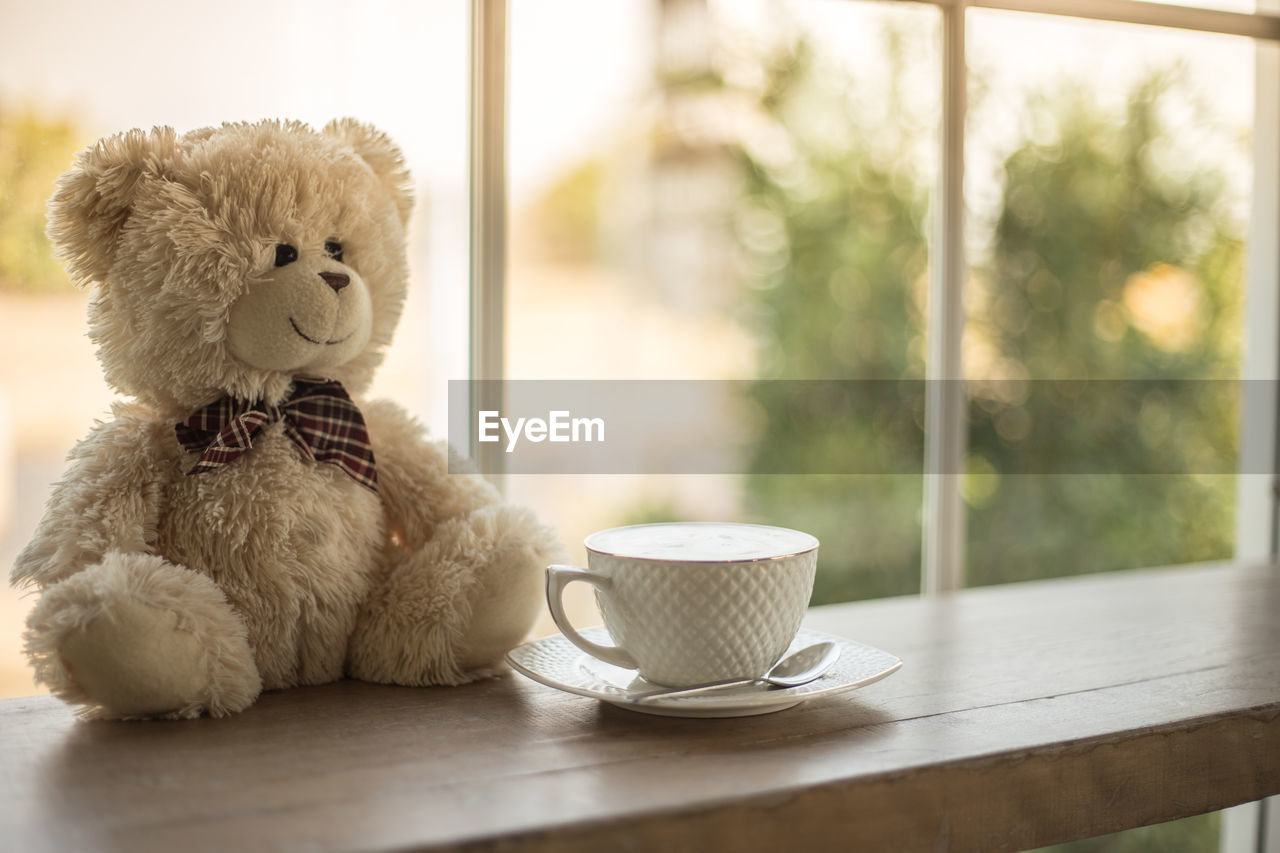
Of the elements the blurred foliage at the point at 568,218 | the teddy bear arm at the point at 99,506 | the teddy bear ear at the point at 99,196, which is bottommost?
the teddy bear arm at the point at 99,506

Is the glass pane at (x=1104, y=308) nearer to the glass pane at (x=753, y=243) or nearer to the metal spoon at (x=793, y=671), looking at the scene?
the glass pane at (x=753, y=243)

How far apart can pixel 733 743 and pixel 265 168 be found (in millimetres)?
459

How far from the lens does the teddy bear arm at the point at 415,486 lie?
0.75m

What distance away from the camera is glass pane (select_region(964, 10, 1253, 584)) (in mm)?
2146

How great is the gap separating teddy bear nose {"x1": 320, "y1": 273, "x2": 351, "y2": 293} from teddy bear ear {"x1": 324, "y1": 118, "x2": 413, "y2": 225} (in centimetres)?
10

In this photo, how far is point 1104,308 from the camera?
229 centimetres

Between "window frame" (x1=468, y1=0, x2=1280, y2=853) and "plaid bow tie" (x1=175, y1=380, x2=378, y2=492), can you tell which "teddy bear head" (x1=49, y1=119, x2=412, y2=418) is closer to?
"plaid bow tie" (x1=175, y1=380, x2=378, y2=492)

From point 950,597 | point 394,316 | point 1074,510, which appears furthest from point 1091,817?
point 1074,510

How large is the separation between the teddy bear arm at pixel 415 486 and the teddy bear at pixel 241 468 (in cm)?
2

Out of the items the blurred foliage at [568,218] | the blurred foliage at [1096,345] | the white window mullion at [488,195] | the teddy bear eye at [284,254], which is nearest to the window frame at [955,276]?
the white window mullion at [488,195]

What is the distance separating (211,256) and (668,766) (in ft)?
1.35

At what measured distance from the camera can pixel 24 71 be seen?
0.85 m

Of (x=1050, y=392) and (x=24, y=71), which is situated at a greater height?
(x=24, y=71)

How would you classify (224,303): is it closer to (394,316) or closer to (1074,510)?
(394,316)
